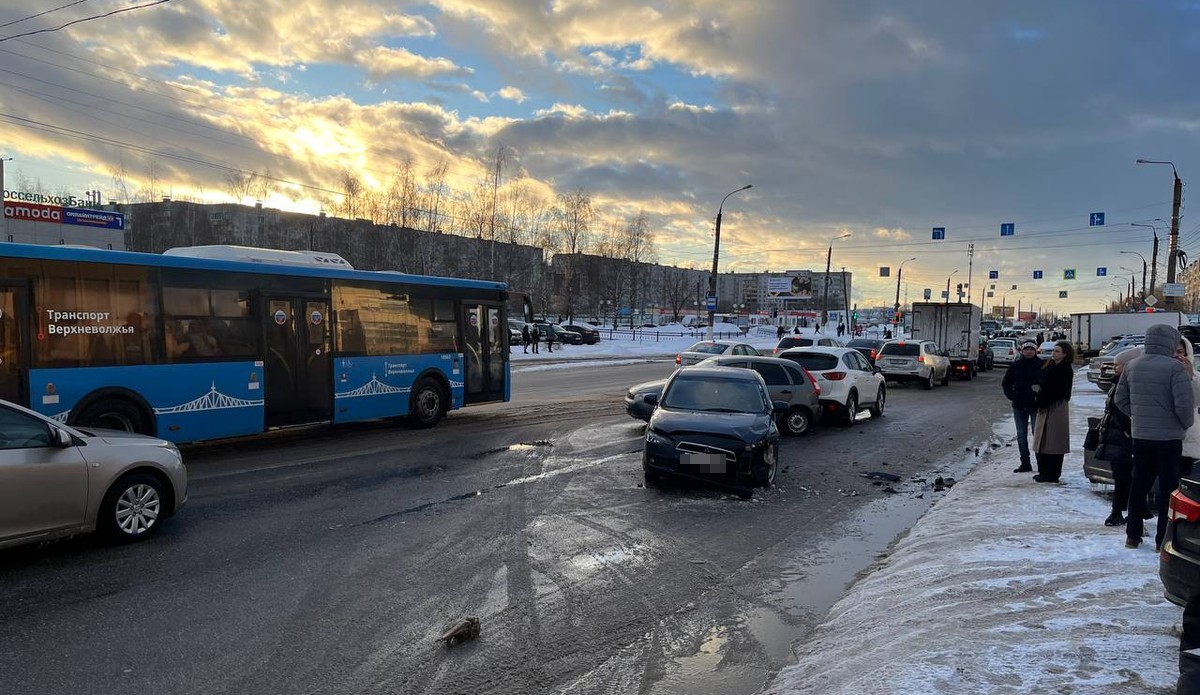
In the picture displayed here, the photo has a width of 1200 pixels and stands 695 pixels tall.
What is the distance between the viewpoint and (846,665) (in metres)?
4.18

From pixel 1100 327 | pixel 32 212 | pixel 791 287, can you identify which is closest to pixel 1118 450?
pixel 1100 327

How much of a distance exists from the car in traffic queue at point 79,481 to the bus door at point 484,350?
8.33 metres

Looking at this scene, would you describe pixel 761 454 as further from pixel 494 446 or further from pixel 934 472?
pixel 494 446

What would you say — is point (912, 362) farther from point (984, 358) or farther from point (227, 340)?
point (227, 340)

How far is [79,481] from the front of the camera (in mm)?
5855

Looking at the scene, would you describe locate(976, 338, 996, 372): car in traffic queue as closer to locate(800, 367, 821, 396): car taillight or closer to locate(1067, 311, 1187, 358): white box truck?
locate(1067, 311, 1187, 358): white box truck

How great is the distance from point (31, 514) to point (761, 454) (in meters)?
7.23

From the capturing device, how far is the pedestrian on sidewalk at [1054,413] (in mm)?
8797

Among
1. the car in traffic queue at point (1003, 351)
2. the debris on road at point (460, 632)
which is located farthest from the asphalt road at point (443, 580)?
the car in traffic queue at point (1003, 351)

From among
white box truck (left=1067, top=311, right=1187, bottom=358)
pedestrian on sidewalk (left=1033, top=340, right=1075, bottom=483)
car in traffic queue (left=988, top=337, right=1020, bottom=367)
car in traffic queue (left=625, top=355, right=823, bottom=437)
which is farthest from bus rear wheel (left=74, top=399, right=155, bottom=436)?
white box truck (left=1067, top=311, right=1187, bottom=358)

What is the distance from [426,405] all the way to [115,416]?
5357 millimetres

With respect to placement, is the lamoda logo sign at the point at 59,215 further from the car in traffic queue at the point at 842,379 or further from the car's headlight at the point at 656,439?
the car's headlight at the point at 656,439

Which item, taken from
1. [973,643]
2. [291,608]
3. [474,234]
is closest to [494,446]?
[291,608]

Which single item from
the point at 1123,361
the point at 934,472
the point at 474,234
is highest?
the point at 474,234
